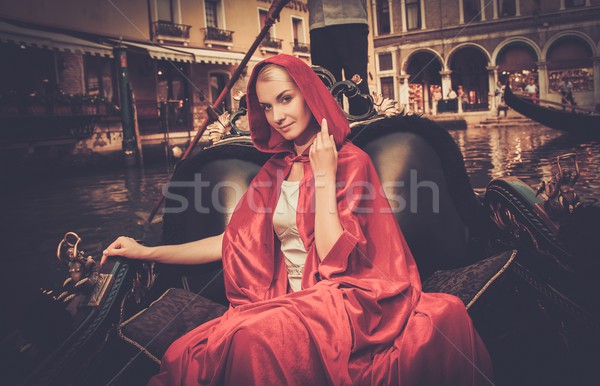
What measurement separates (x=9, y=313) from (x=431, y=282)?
8.34 ft

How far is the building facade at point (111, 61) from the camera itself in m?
10.6

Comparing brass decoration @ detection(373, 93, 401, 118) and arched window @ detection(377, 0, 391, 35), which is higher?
arched window @ detection(377, 0, 391, 35)

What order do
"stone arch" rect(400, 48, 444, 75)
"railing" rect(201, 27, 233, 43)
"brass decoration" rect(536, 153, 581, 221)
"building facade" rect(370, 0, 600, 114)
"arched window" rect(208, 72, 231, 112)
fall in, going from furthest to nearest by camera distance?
"stone arch" rect(400, 48, 444, 75) < "building facade" rect(370, 0, 600, 114) < "arched window" rect(208, 72, 231, 112) < "railing" rect(201, 27, 233, 43) < "brass decoration" rect(536, 153, 581, 221)

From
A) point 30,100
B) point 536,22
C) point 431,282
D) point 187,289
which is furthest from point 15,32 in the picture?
point 536,22

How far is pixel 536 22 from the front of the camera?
20906mm

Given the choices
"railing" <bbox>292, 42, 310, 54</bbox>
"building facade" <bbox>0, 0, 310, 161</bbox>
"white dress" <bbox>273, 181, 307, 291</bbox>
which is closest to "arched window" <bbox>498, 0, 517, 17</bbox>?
"railing" <bbox>292, 42, 310, 54</bbox>

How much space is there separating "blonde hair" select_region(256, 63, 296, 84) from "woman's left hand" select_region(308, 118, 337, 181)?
0.78ft

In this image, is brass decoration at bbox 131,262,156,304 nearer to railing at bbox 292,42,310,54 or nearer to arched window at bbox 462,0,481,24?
railing at bbox 292,42,310,54

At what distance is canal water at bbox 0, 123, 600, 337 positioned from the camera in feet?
11.4

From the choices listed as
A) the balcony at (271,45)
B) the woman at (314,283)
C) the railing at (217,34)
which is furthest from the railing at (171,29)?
the woman at (314,283)

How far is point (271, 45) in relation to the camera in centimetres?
1923

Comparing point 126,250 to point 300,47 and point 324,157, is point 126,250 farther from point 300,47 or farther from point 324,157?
point 300,47

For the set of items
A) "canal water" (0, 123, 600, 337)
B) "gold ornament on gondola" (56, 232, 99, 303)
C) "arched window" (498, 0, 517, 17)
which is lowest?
"canal water" (0, 123, 600, 337)

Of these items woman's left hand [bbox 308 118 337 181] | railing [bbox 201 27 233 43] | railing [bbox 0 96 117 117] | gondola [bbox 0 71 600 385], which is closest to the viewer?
gondola [bbox 0 71 600 385]
